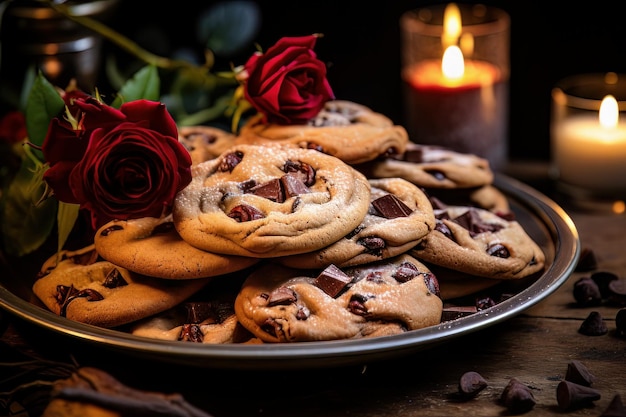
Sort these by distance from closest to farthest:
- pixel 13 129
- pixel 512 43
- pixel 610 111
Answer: pixel 13 129
pixel 610 111
pixel 512 43

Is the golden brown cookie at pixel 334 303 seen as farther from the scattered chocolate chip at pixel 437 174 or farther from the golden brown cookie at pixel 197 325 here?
the scattered chocolate chip at pixel 437 174

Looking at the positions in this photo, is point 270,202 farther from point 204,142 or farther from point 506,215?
point 506,215

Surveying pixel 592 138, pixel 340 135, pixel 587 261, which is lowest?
pixel 587 261

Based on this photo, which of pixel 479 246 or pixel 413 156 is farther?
pixel 413 156

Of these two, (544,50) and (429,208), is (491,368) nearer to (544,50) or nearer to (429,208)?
(429,208)

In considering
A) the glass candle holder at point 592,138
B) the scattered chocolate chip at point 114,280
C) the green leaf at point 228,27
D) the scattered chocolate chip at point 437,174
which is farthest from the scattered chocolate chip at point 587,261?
the green leaf at point 228,27

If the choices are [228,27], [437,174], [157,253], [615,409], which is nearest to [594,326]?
[615,409]
